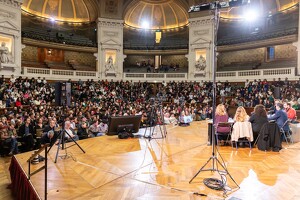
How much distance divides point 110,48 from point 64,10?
6.75 m

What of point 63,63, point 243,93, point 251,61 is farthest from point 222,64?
point 63,63

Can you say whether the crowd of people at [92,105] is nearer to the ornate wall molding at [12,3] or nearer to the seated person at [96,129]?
the seated person at [96,129]

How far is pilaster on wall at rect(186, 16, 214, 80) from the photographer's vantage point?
2067 centimetres

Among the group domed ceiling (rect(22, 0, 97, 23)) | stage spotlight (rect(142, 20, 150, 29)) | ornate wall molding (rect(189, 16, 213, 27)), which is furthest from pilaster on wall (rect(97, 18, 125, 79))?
ornate wall molding (rect(189, 16, 213, 27))

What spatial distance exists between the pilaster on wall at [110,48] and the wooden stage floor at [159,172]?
16905mm

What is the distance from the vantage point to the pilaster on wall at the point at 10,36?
51.5ft

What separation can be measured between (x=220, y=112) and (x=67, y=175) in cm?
392

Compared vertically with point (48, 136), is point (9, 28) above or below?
above

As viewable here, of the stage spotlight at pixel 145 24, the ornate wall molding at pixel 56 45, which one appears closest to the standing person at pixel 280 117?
the ornate wall molding at pixel 56 45

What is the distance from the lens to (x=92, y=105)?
11.7 meters

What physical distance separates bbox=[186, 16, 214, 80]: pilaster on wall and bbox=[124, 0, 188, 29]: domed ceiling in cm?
402

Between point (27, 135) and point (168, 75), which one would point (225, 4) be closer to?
point (27, 135)

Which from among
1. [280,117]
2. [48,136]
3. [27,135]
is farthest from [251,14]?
[27,135]

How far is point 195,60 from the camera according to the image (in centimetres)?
2148
